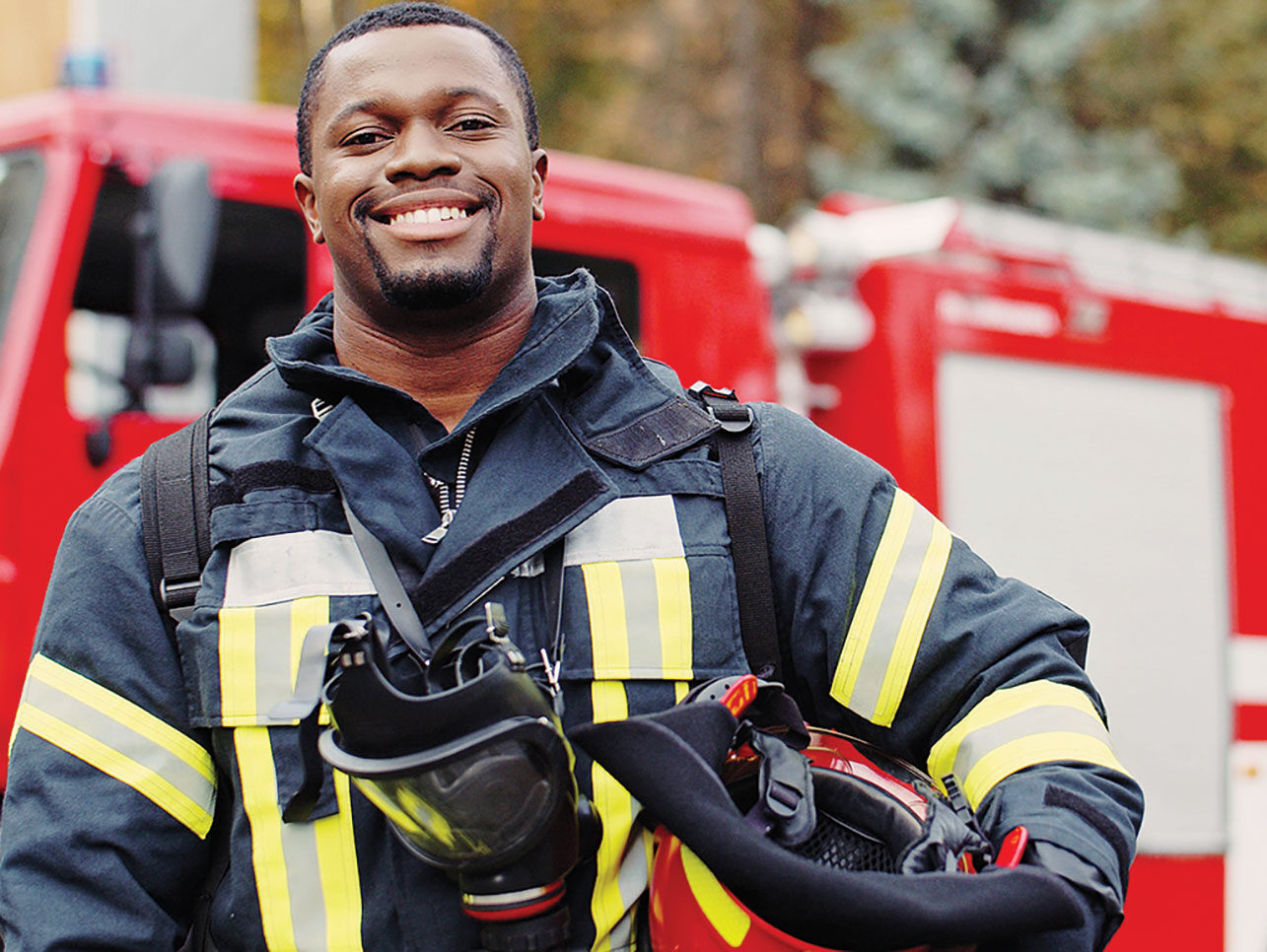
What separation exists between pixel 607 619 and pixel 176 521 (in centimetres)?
Answer: 49

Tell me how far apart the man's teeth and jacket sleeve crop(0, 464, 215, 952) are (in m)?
0.45

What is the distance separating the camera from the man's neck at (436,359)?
5.77 ft

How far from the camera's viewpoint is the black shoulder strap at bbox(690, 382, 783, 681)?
1.62m

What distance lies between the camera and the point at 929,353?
14.9 feet

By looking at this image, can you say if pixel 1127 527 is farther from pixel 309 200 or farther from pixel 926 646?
pixel 309 200

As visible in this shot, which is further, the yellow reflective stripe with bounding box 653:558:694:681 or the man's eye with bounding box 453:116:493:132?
the man's eye with bounding box 453:116:493:132

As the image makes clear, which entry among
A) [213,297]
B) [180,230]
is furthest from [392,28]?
[213,297]

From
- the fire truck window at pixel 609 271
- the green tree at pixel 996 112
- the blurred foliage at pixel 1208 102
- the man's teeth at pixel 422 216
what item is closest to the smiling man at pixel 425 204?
the man's teeth at pixel 422 216

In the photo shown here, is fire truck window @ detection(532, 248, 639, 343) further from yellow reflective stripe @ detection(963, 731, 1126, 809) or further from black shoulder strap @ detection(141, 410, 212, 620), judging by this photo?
yellow reflective stripe @ detection(963, 731, 1126, 809)

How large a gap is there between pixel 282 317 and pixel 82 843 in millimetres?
2468

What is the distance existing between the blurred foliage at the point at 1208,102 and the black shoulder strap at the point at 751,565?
11.7 m

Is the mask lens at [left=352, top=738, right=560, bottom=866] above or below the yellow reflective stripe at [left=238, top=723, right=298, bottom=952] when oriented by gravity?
above

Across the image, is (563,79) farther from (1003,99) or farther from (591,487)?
(591,487)

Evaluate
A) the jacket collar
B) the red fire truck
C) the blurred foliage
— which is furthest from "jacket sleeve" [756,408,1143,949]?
the blurred foliage
